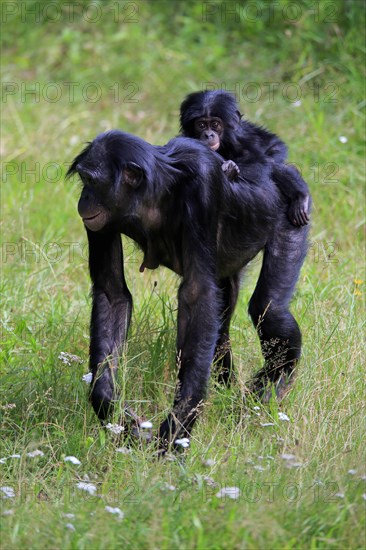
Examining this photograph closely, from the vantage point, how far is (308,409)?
17.1 feet

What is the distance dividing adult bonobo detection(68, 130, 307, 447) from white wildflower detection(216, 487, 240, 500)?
739 millimetres

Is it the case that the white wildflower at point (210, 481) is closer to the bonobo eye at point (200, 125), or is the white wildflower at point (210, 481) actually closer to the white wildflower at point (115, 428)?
the white wildflower at point (115, 428)

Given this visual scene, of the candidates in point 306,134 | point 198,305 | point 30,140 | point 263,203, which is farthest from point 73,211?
point 198,305

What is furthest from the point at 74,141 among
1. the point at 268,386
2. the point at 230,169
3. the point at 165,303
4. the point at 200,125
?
the point at 268,386

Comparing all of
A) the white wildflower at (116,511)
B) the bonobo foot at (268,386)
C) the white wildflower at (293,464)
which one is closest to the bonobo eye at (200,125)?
the bonobo foot at (268,386)

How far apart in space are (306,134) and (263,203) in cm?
396

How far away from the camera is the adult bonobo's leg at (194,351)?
15.6 feet

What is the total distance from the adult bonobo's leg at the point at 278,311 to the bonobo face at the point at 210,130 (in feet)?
2.18

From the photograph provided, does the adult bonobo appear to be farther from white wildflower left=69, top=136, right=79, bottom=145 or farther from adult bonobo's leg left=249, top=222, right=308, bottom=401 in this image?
white wildflower left=69, top=136, right=79, bottom=145

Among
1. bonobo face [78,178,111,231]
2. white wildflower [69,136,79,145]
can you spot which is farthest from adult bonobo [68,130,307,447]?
white wildflower [69,136,79,145]

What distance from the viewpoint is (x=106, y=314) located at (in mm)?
5125

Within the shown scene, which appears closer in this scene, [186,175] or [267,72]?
[186,175]

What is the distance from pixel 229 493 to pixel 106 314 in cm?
152

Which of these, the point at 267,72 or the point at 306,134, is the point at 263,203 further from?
the point at 267,72
